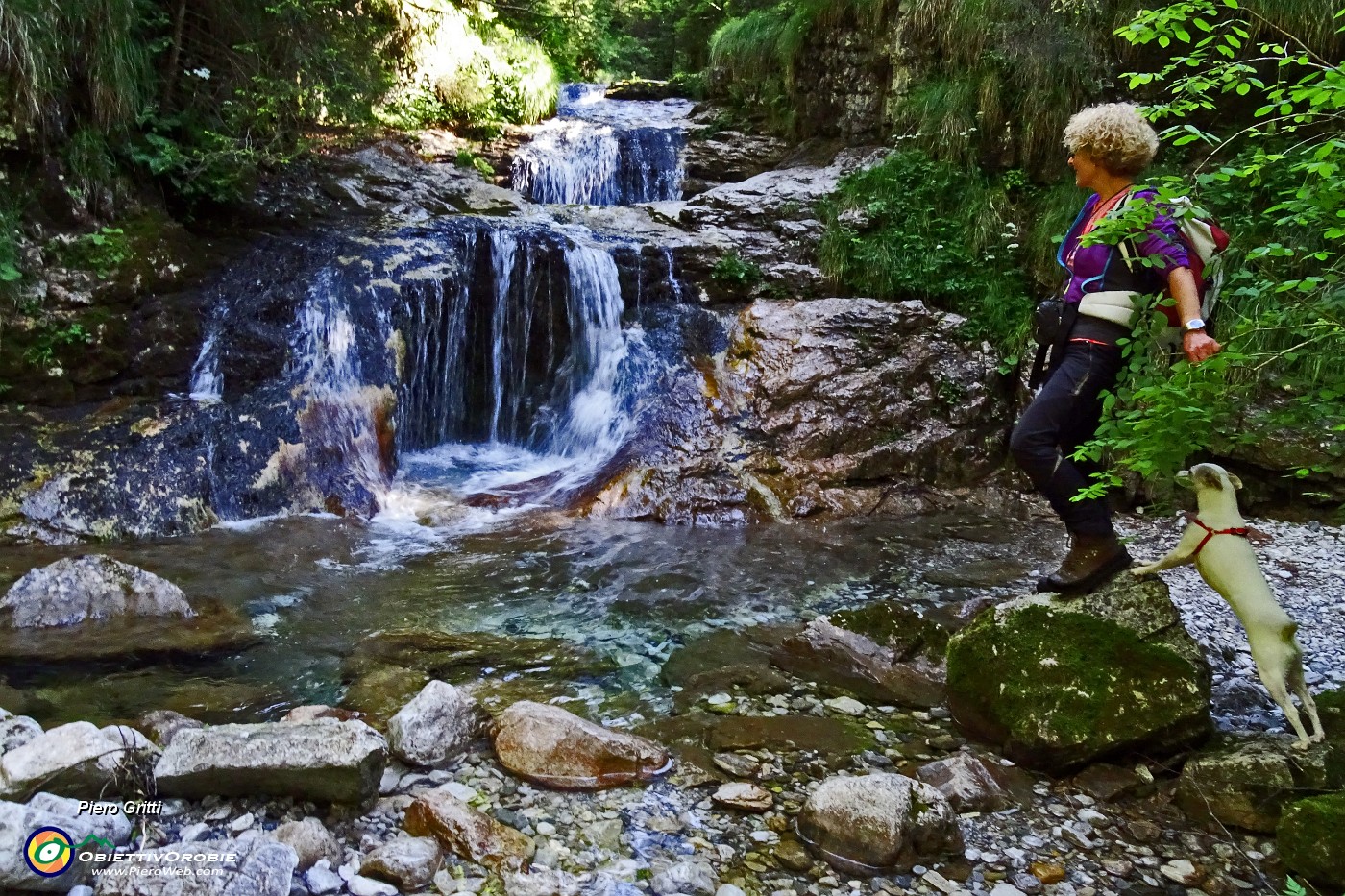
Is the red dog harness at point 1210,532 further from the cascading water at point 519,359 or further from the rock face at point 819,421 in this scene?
the cascading water at point 519,359

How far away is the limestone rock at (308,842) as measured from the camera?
7.48 feet

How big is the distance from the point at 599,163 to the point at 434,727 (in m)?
10.4

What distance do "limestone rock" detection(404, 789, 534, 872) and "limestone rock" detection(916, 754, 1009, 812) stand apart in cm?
139

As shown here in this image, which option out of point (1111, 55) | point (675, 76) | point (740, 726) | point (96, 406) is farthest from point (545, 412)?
point (675, 76)

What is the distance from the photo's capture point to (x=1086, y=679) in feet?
9.74

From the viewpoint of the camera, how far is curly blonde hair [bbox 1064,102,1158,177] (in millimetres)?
2918

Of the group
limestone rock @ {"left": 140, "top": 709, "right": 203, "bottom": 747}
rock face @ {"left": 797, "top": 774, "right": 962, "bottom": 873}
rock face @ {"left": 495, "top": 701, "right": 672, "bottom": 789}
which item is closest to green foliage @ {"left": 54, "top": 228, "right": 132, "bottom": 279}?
limestone rock @ {"left": 140, "top": 709, "right": 203, "bottom": 747}

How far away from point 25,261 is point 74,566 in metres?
3.53

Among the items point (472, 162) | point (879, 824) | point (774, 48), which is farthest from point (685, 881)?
point (774, 48)

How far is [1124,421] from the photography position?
2.54 m

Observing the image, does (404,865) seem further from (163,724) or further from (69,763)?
(163,724)

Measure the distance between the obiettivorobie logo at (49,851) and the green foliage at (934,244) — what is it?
25.3 feet

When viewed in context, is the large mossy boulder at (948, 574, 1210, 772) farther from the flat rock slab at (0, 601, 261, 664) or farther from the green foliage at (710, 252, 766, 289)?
the green foliage at (710, 252, 766, 289)

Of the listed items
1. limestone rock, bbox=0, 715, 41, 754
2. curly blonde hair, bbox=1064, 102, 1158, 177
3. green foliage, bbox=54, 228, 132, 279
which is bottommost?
limestone rock, bbox=0, 715, 41, 754
